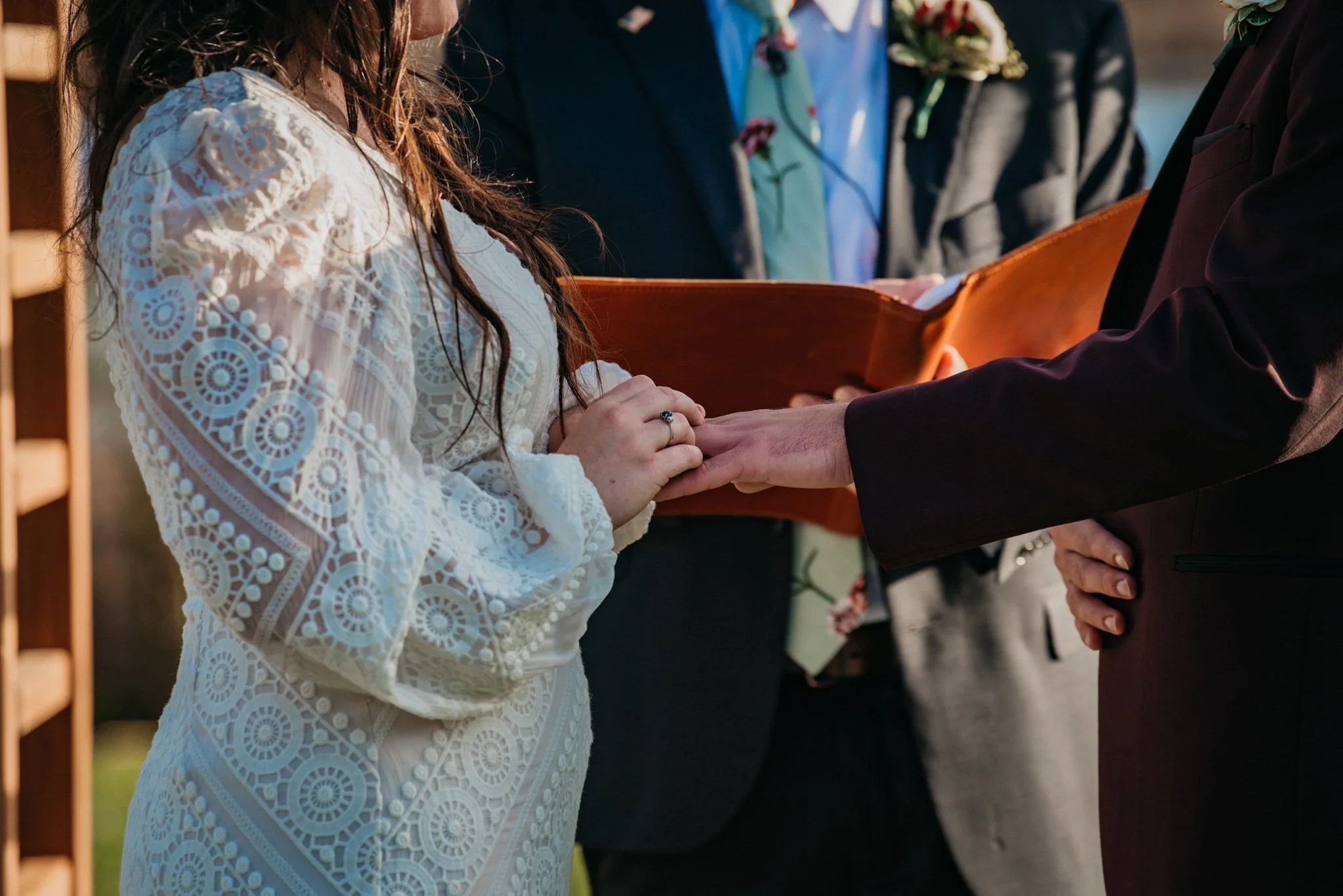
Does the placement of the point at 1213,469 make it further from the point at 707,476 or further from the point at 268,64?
the point at 268,64

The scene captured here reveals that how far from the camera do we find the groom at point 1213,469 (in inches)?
53.2

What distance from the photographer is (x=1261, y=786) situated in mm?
1418

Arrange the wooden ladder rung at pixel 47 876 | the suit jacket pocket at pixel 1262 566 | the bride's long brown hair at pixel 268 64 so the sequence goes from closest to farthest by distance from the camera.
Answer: the bride's long brown hair at pixel 268 64 < the suit jacket pocket at pixel 1262 566 < the wooden ladder rung at pixel 47 876

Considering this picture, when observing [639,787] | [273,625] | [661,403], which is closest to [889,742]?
[639,787]

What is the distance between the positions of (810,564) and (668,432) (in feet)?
2.75

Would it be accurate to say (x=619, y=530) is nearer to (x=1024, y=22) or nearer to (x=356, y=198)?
(x=356, y=198)

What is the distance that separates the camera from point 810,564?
2.22m

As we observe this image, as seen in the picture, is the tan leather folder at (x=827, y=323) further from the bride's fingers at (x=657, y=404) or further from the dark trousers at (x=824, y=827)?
the dark trousers at (x=824, y=827)

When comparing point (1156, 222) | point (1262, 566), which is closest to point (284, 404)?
point (1262, 566)

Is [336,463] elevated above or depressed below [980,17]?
below

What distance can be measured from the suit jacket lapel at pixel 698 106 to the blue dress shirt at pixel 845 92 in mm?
47

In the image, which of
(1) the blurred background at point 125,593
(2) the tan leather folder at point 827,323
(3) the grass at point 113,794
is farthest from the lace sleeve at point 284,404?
(1) the blurred background at point 125,593

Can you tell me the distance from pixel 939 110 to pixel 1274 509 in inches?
47.2

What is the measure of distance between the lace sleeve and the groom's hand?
444 mm
